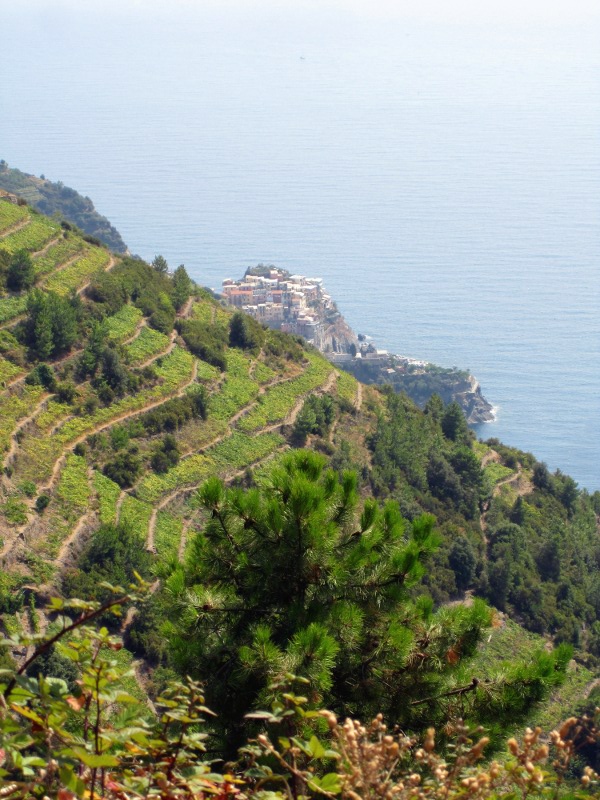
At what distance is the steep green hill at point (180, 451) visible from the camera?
25.0 m

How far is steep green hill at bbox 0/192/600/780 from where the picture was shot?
984 inches

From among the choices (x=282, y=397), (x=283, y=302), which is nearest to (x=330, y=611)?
(x=282, y=397)

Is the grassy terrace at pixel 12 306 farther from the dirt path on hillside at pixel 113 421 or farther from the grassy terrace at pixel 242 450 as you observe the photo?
the grassy terrace at pixel 242 450

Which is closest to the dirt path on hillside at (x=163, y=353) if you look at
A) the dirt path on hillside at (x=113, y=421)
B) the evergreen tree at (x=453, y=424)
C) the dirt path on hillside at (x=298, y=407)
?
the dirt path on hillside at (x=113, y=421)

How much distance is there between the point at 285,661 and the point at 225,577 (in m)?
1.55

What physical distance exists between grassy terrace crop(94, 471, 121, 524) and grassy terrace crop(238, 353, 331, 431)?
280 inches

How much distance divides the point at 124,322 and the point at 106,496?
981 cm

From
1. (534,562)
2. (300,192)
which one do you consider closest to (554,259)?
(300,192)

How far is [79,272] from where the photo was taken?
3716cm

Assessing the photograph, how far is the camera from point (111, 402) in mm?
31625

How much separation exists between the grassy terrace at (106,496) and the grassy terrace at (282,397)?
7.10m

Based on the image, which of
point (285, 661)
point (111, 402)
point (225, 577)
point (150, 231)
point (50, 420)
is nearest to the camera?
point (285, 661)

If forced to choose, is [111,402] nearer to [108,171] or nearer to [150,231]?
[150,231]

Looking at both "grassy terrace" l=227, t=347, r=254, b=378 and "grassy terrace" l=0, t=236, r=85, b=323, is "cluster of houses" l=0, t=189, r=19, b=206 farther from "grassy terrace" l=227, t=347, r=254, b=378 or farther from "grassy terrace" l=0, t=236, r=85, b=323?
"grassy terrace" l=227, t=347, r=254, b=378
